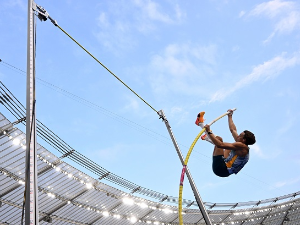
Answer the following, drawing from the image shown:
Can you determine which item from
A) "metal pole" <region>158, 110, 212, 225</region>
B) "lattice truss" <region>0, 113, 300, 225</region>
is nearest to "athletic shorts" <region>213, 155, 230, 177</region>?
"metal pole" <region>158, 110, 212, 225</region>

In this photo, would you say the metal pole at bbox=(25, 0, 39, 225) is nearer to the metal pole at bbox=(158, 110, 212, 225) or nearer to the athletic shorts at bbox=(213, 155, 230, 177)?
the athletic shorts at bbox=(213, 155, 230, 177)

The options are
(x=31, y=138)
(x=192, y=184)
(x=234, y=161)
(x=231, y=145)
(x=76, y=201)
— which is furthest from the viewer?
(x=76, y=201)

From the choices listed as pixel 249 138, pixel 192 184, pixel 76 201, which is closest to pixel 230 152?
pixel 249 138

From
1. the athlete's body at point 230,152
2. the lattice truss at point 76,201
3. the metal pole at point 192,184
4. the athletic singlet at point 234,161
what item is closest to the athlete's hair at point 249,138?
the athlete's body at point 230,152

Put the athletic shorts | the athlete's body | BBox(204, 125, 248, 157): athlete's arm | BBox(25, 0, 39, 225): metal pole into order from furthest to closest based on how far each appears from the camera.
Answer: the athletic shorts, the athlete's body, BBox(204, 125, 248, 157): athlete's arm, BBox(25, 0, 39, 225): metal pole

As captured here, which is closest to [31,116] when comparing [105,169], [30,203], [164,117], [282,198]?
[30,203]

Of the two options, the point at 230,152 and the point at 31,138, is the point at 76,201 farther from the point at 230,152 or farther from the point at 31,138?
the point at 31,138

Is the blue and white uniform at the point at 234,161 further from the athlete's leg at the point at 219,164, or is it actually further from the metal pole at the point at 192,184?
the metal pole at the point at 192,184

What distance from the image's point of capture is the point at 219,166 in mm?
7980

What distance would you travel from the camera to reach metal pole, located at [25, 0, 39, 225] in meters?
4.63

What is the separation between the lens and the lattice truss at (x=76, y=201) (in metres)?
19.9

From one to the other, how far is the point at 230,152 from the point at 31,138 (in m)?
4.44

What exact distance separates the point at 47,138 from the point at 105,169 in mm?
5520

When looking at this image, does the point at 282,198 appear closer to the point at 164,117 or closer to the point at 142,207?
the point at 142,207
